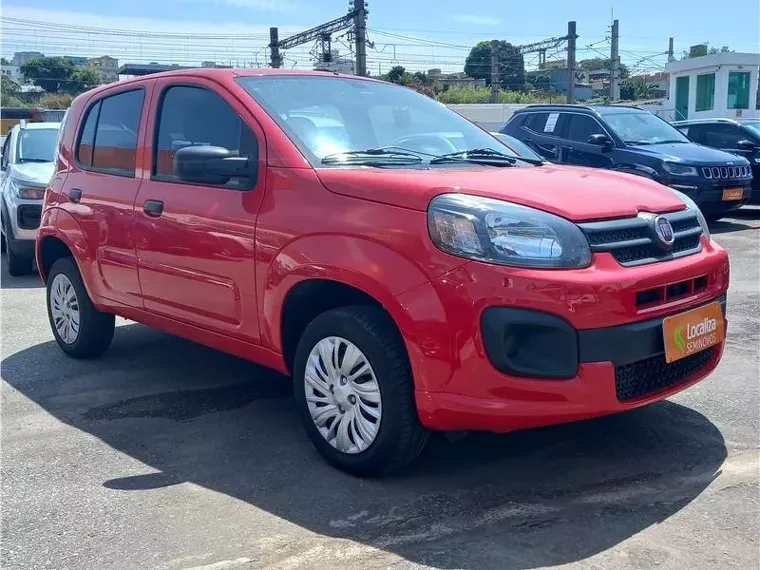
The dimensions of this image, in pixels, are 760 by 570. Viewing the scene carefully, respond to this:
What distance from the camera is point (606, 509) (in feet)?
10.7

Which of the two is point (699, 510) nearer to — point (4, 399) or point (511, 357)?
point (511, 357)

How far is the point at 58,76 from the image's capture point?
64.6 metres

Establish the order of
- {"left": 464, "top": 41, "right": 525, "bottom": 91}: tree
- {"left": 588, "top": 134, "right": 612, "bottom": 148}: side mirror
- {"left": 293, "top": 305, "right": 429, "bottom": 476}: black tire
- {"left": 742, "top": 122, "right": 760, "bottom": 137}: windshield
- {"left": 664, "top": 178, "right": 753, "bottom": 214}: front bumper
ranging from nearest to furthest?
1. {"left": 293, "top": 305, "right": 429, "bottom": 476}: black tire
2. {"left": 664, "top": 178, "right": 753, "bottom": 214}: front bumper
3. {"left": 588, "top": 134, "right": 612, "bottom": 148}: side mirror
4. {"left": 742, "top": 122, "right": 760, "bottom": 137}: windshield
5. {"left": 464, "top": 41, "right": 525, "bottom": 91}: tree

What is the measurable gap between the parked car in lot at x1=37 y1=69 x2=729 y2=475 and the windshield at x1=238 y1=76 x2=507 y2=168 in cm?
1

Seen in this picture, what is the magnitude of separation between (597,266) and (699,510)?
3.40 ft

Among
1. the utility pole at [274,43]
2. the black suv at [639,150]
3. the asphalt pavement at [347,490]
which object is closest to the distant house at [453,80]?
the utility pole at [274,43]

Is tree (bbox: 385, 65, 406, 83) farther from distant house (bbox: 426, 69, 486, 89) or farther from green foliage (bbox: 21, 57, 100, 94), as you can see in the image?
green foliage (bbox: 21, 57, 100, 94)

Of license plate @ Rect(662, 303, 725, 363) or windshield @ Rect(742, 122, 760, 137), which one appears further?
windshield @ Rect(742, 122, 760, 137)

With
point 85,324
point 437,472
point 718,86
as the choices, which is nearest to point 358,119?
point 437,472

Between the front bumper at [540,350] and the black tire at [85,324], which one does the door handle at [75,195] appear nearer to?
the black tire at [85,324]

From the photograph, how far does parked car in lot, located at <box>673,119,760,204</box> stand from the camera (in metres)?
12.4

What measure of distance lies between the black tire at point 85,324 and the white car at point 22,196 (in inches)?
146

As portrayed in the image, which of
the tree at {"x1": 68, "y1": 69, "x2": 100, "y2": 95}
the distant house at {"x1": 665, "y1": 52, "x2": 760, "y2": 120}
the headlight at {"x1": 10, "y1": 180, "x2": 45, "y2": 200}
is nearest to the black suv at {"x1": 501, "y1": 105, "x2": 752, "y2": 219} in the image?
the headlight at {"x1": 10, "y1": 180, "x2": 45, "y2": 200}

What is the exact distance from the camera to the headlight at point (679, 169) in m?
10.8
